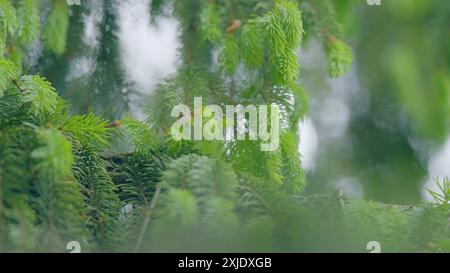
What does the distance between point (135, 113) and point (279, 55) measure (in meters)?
0.67

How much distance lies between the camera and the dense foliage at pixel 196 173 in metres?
0.77

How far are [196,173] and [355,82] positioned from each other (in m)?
1.70

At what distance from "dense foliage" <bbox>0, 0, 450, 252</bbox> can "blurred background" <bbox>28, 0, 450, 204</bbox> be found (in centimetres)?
20

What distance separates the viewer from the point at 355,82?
241 centimetres

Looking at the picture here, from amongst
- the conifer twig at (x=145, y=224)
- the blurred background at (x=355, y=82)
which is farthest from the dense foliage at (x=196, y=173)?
the blurred background at (x=355, y=82)

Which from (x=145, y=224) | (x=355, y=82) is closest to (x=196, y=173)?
(x=145, y=224)

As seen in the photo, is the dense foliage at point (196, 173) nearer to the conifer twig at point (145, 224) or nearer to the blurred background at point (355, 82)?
the conifer twig at point (145, 224)

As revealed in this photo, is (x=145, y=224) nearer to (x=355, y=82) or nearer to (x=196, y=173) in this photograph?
(x=196, y=173)

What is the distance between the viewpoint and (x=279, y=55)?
43.6 inches

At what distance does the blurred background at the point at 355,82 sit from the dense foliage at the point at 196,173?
7.7 inches

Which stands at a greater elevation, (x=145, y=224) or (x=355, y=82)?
(x=355, y=82)

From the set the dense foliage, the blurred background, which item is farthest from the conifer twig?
the blurred background
